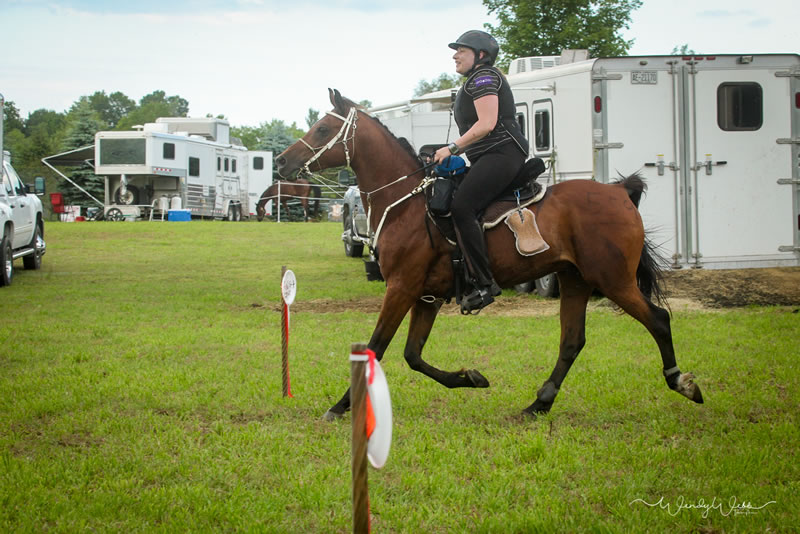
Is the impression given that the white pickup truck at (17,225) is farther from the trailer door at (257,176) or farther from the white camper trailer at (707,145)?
the trailer door at (257,176)

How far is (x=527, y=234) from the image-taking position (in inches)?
246

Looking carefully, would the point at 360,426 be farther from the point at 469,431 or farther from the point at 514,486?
the point at 469,431

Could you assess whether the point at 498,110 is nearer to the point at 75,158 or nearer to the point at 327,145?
the point at 327,145

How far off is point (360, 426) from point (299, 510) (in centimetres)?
170

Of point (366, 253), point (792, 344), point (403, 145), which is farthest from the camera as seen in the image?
point (366, 253)

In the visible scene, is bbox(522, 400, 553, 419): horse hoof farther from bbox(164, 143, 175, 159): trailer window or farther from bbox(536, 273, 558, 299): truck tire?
bbox(164, 143, 175, 159): trailer window

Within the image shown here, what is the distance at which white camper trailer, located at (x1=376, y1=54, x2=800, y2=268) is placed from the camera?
11.8 metres

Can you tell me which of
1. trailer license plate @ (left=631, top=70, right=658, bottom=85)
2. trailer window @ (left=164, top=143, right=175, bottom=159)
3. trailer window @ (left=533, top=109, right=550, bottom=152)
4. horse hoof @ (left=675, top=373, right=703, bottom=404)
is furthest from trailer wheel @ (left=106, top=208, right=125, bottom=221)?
horse hoof @ (left=675, top=373, right=703, bottom=404)

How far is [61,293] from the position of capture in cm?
1388

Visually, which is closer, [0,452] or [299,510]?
[299,510]

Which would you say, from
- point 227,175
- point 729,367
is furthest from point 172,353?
point 227,175

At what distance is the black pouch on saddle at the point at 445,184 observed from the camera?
6260 mm

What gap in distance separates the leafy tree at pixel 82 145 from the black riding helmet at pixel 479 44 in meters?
40.1

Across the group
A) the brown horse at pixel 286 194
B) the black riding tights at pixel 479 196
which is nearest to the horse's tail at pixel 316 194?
the brown horse at pixel 286 194
